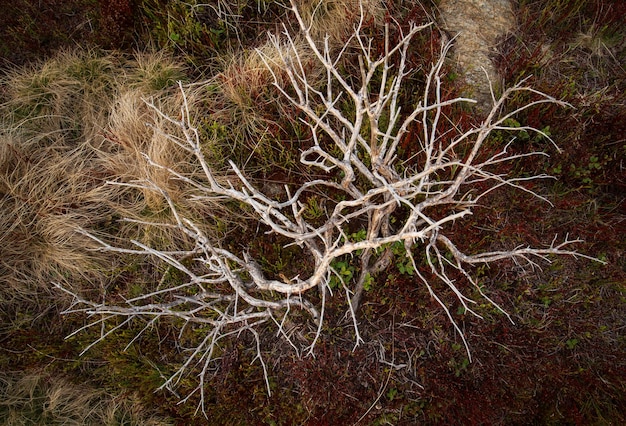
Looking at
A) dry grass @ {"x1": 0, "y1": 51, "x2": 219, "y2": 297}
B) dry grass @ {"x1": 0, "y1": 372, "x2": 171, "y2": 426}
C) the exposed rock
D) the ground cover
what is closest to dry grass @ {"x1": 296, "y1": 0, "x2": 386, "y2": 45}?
the ground cover

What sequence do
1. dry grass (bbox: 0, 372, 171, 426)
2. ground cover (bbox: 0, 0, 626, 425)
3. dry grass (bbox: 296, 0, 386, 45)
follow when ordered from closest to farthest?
1. ground cover (bbox: 0, 0, 626, 425)
2. dry grass (bbox: 0, 372, 171, 426)
3. dry grass (bbox: 296, 0, 386, 45)

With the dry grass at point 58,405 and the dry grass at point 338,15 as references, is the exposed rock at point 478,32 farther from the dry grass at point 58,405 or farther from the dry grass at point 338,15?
the dry grass at point 58,405

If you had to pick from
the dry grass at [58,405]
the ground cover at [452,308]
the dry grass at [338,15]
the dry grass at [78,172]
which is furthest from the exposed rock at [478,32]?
the dry grass at [58,405]

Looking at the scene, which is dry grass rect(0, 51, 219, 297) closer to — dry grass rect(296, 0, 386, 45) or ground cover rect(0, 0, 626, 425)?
ground cover rect(0, 0, 626, 425)

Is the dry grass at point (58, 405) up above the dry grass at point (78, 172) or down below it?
below

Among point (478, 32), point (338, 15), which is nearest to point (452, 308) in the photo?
point (478, 32)

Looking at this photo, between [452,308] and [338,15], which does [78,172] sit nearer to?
[338,15]

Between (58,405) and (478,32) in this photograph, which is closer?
(58,405)

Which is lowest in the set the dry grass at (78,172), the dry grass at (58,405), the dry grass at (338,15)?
the dry grass at (58,405)

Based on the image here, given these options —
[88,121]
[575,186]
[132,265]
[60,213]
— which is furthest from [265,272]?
[575,186]
